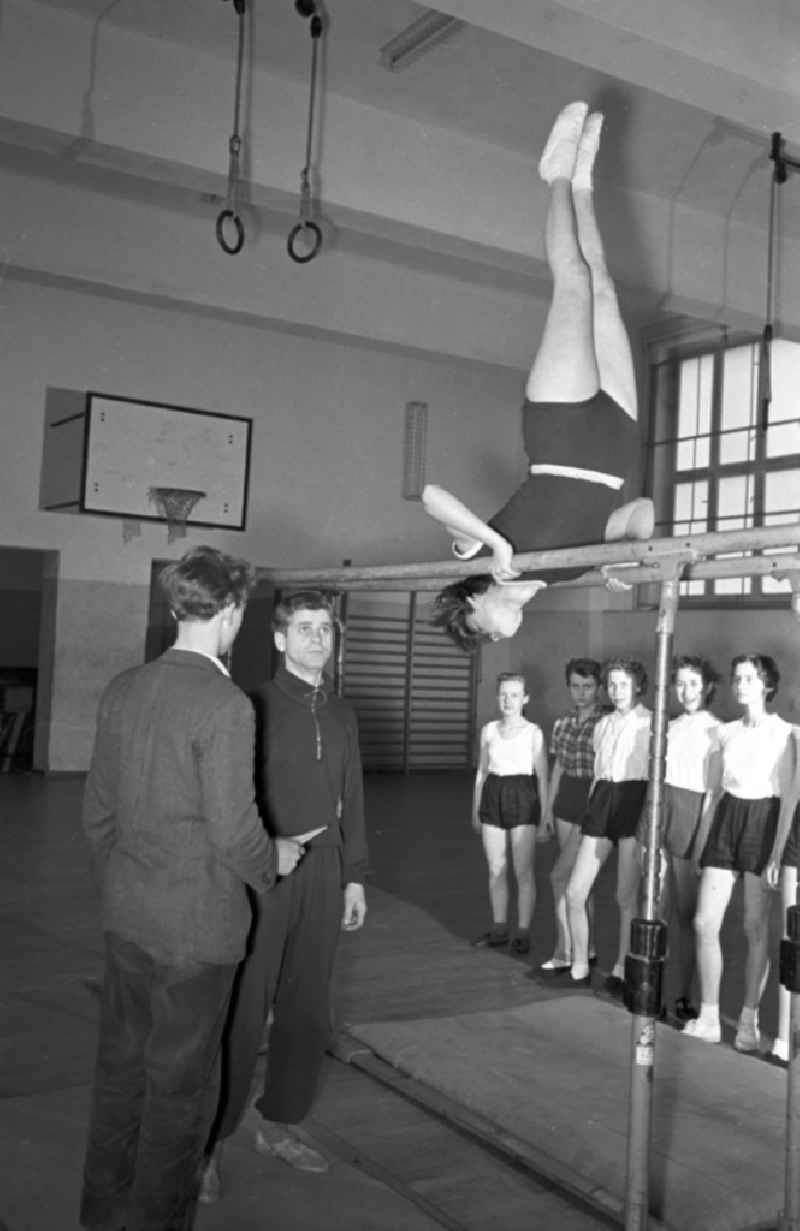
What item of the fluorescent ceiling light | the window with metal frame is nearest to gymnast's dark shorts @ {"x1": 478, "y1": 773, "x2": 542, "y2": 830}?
the fluorescent ceiling light

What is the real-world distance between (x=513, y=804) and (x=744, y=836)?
58.0 inches

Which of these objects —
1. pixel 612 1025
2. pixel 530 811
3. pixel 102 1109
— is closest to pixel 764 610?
pixel 530 811

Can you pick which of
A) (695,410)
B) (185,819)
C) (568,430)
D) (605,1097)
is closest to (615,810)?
(605,1097)

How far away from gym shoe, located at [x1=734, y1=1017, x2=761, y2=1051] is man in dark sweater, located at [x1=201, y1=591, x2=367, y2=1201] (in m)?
1.90

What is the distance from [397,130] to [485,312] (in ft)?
12.8

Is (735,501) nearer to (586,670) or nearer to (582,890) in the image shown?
(586,670)

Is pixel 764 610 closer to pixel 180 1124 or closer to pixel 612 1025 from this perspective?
pixel 612 1025

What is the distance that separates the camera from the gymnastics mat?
10.4 feet

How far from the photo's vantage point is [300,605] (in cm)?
344

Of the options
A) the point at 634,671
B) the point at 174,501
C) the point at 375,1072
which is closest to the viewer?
the point at 375,1072

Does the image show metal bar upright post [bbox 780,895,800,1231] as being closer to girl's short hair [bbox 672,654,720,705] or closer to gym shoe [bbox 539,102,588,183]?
girl's short hair [bbox 672,654,720,705]

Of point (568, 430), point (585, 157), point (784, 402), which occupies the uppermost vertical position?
point (784, 402)

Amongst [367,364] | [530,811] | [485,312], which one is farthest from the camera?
[367,364]

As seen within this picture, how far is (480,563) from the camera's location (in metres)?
3.44
